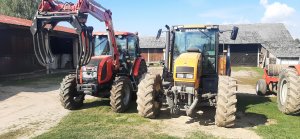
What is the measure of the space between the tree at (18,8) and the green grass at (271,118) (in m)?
40.4

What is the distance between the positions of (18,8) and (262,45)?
34283mm

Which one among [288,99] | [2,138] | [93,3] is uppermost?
[93,3]

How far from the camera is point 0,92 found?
1330 centimetres

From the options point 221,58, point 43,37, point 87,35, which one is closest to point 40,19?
point 43,37

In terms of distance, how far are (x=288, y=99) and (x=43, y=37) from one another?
716 cm

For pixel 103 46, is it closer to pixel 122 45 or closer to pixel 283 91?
pixel 122 45

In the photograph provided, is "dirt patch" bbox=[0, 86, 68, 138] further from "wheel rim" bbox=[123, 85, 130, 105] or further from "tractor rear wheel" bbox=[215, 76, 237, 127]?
"tractor rear wheel" bbox=[215, 76, 237, 127]

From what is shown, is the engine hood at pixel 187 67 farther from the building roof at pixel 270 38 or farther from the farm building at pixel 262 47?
the building roof at pixel 270 38

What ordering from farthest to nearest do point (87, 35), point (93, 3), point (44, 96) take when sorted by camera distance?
point (44, 96)
point (93, 3)
point (87, 35)

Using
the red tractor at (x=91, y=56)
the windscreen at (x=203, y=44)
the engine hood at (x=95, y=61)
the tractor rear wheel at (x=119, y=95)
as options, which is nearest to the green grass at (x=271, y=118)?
the windscreen at (x=203, y=44)

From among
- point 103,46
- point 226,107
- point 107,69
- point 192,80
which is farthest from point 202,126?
point 103,46

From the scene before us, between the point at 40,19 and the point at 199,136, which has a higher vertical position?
the point at 40,19

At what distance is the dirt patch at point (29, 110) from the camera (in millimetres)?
7762

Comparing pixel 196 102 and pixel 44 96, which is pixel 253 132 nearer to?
Answer: pixel 196 102
